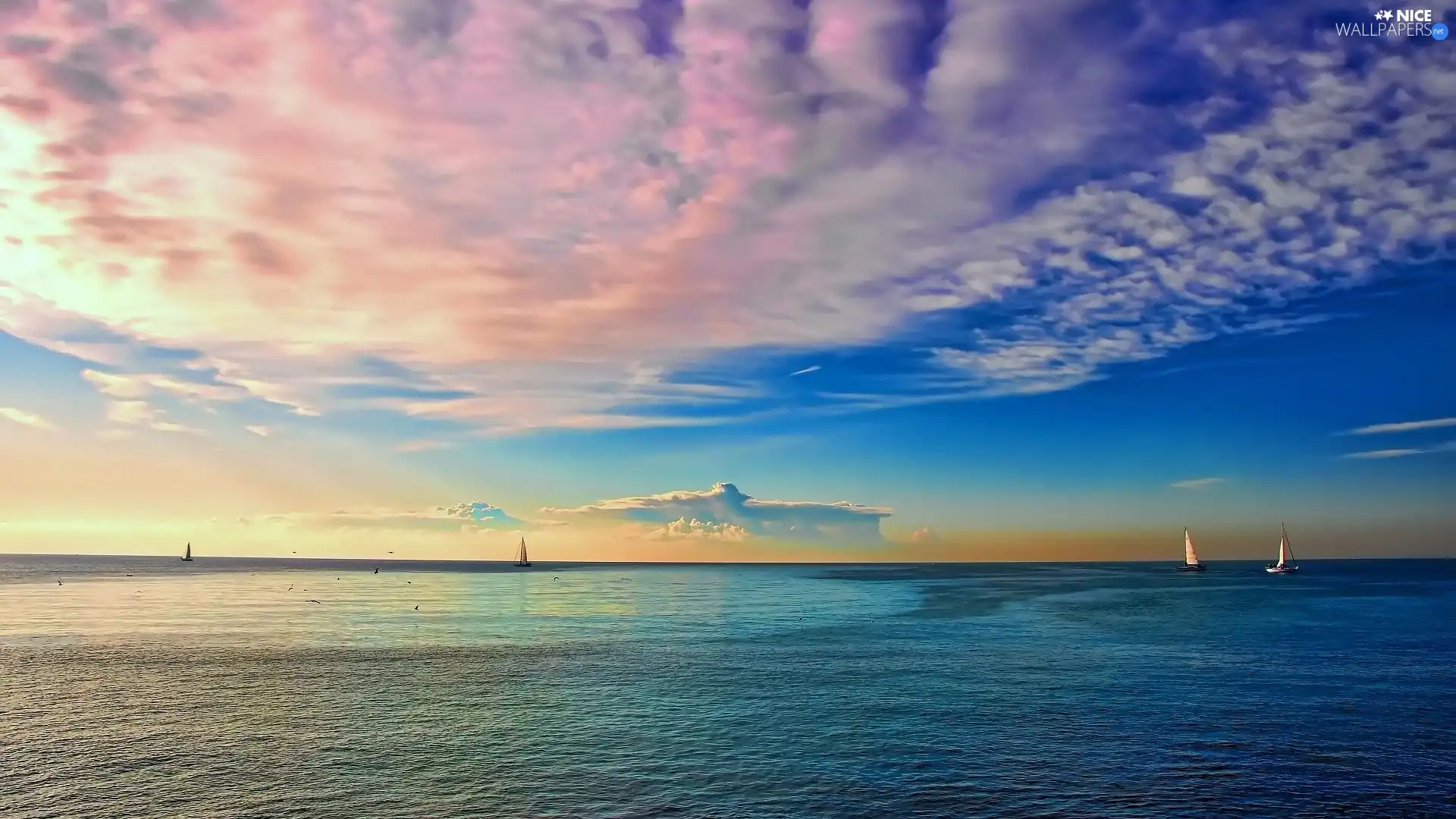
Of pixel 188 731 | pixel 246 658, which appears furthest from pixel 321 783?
pixel 246 658

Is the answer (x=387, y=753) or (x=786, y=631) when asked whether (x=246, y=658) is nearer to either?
(x=387, y=753)

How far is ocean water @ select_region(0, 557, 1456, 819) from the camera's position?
46.1 m

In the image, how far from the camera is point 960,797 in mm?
46219

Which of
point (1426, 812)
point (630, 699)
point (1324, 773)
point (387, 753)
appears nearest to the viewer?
point (1426, 812)

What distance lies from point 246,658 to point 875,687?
2805 inches

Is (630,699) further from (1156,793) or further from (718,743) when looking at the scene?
(1156,793)

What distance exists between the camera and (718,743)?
189 feet

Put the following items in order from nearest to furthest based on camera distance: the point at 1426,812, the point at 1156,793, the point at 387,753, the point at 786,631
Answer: the point at 1426,812, the point at 1156,793, the point at 387,753, the point at 786,631

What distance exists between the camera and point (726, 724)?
6334cm

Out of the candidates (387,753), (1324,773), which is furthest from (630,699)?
(1324,773)

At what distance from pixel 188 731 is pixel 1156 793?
64463 mm

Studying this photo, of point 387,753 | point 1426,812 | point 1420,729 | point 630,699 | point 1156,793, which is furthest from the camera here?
point 630,699

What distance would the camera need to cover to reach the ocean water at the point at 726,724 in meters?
46.1

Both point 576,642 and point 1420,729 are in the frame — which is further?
point 576,642
